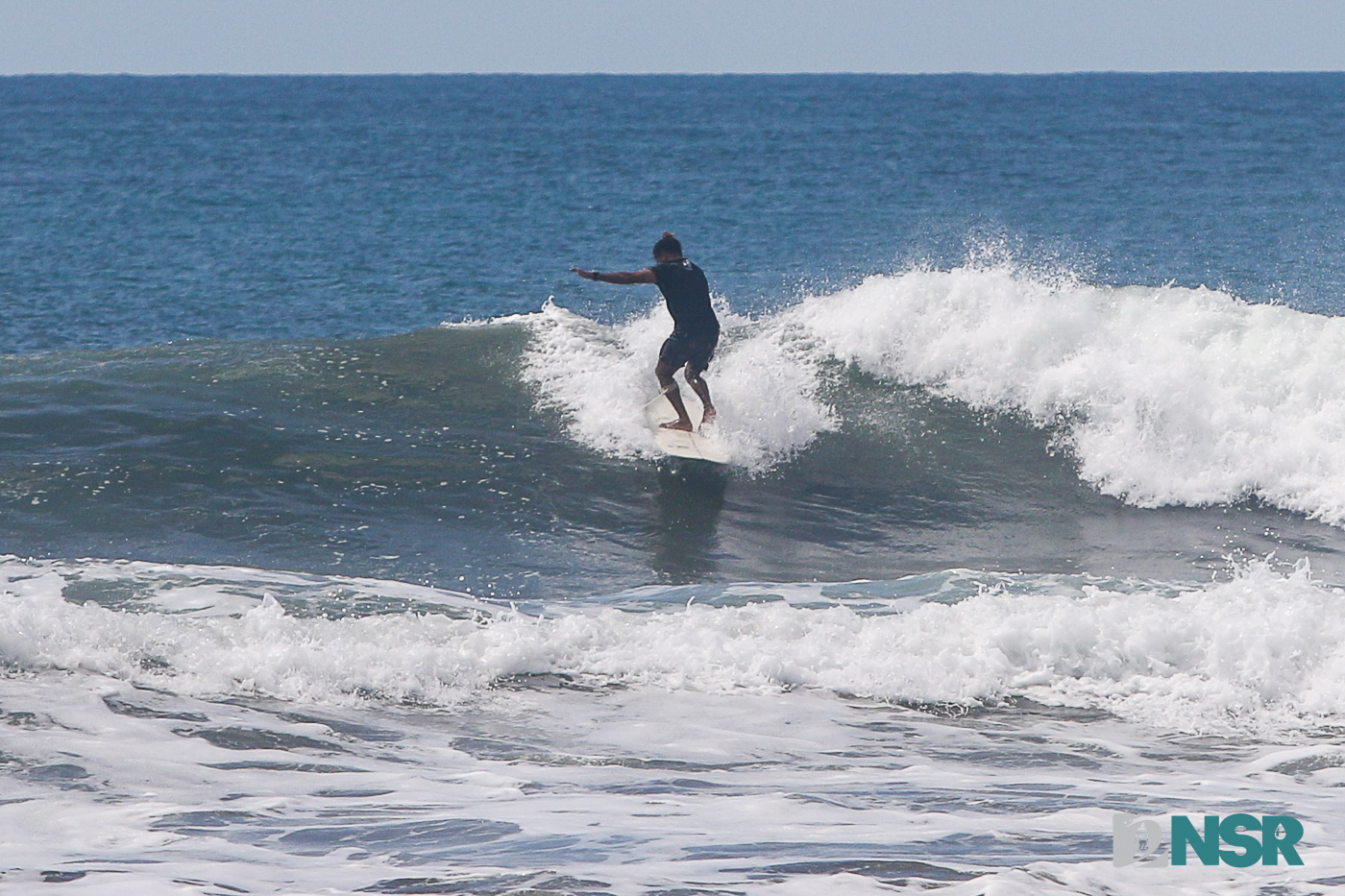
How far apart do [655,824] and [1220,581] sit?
16.4 feet

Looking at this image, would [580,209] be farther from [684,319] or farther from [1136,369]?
[684,319]

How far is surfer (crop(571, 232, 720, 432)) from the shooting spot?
34.6ft

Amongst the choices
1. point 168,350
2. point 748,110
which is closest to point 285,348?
point 168,350

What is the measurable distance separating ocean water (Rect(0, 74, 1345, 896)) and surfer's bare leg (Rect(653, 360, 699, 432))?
38 cm

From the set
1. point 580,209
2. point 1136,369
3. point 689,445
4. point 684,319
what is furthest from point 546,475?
point 580,209

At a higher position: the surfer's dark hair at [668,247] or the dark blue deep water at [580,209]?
the dark blue deep water at [580,209]

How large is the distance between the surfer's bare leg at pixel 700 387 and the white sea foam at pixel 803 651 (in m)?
3.29

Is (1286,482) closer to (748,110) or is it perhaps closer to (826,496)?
(826,496)

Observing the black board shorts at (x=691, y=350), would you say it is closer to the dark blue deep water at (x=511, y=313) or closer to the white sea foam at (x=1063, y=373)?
the white sea foam at (x=1063, y=373)

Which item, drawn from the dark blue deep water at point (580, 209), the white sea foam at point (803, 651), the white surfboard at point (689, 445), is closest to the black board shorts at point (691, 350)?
the white surfboard at point (689, 445)

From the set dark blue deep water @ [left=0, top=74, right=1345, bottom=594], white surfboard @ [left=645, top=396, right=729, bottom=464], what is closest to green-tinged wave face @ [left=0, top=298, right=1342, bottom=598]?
dark blue deep water @ [left=0, top=74, right=1345, bottom=594]

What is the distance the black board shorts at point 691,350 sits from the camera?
10.7m

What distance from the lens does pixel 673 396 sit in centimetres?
1094

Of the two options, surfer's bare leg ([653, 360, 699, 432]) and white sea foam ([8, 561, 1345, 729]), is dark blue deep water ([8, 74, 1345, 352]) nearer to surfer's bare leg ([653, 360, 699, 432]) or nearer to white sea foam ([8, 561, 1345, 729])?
surfer's bare leg ([653, 360, 699, 432])
